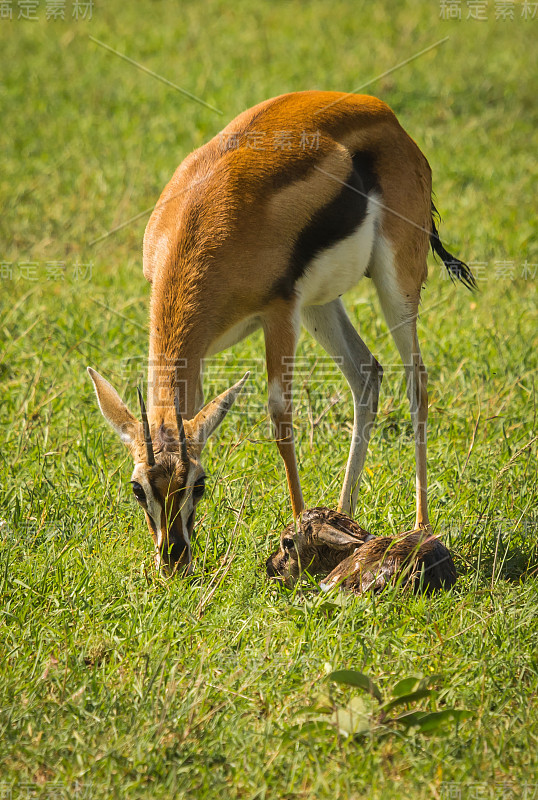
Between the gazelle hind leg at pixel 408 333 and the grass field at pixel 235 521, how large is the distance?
282 millimetres

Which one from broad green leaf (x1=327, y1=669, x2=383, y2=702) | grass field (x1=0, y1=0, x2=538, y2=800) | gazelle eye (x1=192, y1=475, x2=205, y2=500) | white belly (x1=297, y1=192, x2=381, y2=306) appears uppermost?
white belly (x1=297, y1=192, x2=381, y2=306)

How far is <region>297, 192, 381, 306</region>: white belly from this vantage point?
172 inches

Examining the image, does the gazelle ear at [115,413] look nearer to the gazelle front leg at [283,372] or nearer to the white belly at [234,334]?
the white belly at [234,334]

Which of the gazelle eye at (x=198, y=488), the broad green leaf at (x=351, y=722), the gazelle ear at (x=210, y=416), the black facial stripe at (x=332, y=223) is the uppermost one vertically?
the black facial stripe at (x=332, y=223)

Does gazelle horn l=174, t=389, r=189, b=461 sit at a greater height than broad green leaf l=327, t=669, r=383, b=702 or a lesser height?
greater

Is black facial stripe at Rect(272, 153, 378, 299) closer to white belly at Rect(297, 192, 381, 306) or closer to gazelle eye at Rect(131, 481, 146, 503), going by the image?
white belly at Rect(297, 192, 381, 306)

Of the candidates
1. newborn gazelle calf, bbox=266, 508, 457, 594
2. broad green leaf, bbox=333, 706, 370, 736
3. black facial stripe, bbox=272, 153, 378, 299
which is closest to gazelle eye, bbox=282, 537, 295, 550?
newborn gazelle calf, bbox=266, 508, 457, 594

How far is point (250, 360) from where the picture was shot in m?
6.01

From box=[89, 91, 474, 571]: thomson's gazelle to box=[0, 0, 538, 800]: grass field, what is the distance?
0.29 meters

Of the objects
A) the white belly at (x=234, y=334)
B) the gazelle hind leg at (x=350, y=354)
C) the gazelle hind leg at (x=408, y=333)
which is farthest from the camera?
the gazelle hind leg at (x=350, y=354)

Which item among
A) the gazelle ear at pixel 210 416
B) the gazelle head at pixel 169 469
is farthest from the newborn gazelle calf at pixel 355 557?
the gazelle ear at pixel 210 416

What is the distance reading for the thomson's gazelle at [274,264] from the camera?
12.3ft

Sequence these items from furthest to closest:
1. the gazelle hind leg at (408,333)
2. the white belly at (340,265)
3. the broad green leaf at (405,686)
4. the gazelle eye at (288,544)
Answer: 1. the gazelle hind leg at (408,333)
2. the white belly at (340,265)
3. the gazelle eye at (288,544)
4. the broad green leaf at (405,686)

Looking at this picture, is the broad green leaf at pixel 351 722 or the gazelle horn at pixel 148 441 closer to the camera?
the broad green leaf at pixel 351 722
